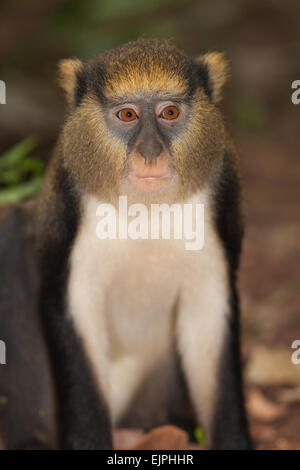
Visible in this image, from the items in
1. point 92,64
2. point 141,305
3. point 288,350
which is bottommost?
point 288,350

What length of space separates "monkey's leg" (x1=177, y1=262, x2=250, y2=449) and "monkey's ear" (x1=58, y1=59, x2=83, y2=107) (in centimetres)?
111

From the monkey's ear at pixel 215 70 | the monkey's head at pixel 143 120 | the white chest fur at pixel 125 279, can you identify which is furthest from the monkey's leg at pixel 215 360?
the monkey's ear at pixel 215 70

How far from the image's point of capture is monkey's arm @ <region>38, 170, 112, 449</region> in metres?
3.55

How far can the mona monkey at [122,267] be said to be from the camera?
3.17 m

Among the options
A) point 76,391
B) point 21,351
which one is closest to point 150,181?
point 76,391

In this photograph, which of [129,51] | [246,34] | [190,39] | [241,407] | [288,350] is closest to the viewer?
[129,51]

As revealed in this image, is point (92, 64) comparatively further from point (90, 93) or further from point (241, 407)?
point (241, 407)

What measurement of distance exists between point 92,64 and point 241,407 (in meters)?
1.91

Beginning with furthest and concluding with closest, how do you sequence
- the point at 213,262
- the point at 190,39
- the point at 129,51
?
the point at 190,39 → the point at 213,262 → the point at 129,51

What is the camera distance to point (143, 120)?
307 centimetres

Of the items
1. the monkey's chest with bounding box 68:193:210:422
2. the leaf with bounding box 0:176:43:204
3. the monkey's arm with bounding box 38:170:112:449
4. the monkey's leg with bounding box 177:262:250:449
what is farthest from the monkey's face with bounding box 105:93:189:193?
the leaf with bounding box 0:176:43:204

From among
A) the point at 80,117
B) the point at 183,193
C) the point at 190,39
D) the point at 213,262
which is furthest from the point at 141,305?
the point at 190,39

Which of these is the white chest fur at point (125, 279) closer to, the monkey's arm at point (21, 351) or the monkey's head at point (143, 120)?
the monkey's head at point (143, 120)
